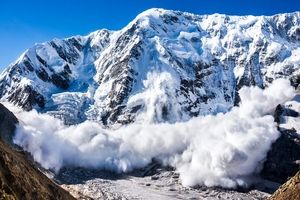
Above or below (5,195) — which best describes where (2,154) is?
above

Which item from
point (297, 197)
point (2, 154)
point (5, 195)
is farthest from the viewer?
point (2, 154)

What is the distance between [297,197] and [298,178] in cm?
544

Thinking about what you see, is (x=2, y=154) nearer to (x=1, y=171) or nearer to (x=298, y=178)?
(x=1, y=171)

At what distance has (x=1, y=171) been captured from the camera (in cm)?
18125

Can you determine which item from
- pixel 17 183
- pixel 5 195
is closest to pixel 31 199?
pixel 17 183

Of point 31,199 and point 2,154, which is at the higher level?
point 2,154

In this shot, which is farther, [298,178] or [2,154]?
[2,154]

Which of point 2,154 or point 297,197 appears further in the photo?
point 2,154

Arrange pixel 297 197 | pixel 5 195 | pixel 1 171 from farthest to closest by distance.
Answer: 1. pixel 1 171
2. pixel 5 195
3. pixel 297 197

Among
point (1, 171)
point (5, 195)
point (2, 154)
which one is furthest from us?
point (2, 154)

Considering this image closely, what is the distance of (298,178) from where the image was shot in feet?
394

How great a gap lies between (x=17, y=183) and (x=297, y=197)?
3836 inches

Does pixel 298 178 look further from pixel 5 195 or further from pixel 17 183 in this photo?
pixel 17 183

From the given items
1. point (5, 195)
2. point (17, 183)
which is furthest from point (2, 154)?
point (5, 195)
